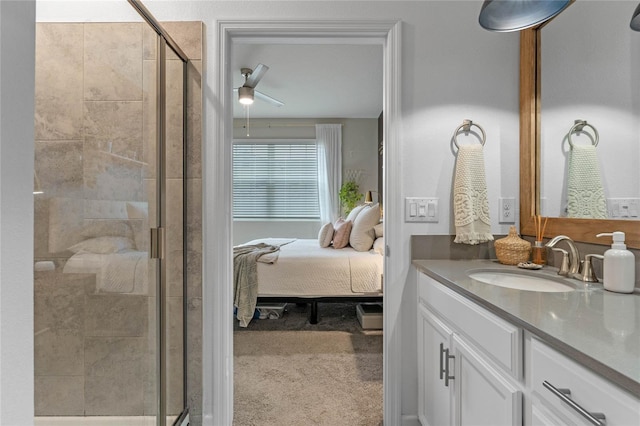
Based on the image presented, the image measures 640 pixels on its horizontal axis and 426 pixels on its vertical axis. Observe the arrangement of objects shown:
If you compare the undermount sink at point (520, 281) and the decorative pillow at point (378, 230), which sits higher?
the decorative pillow at point (378, 230)

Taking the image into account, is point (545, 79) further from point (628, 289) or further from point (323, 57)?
point (323, 57)

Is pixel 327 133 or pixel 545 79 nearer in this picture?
pixel 545 79

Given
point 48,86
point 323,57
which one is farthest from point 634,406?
point 323,57

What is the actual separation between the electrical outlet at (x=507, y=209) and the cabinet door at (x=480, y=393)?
83cm

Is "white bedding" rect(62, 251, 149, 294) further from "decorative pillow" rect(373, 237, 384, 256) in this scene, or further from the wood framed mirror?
"decorative pillow" rect(373, 237, 384, 256)

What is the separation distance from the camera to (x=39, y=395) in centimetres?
113

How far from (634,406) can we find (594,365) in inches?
3.1

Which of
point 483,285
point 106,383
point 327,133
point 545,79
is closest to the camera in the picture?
point 483,285

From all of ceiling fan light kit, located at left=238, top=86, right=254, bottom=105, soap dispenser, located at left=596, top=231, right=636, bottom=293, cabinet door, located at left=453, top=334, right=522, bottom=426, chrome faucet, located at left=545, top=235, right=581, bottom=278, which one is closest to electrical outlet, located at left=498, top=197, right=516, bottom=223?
chrome faucet, located at left=545, top=235, right=581, bottom=278

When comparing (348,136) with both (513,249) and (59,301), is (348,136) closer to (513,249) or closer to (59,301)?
(513,249)

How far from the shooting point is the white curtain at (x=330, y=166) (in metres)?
5.70

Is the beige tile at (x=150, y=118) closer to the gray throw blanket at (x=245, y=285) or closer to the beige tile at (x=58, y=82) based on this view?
the beige tile at (x=58, y=82)

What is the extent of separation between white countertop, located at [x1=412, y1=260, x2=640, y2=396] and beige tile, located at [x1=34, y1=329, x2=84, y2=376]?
1416 mm

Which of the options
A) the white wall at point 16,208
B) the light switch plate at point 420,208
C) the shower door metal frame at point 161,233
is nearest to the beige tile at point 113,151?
the shower door metal frame at point 161,233
